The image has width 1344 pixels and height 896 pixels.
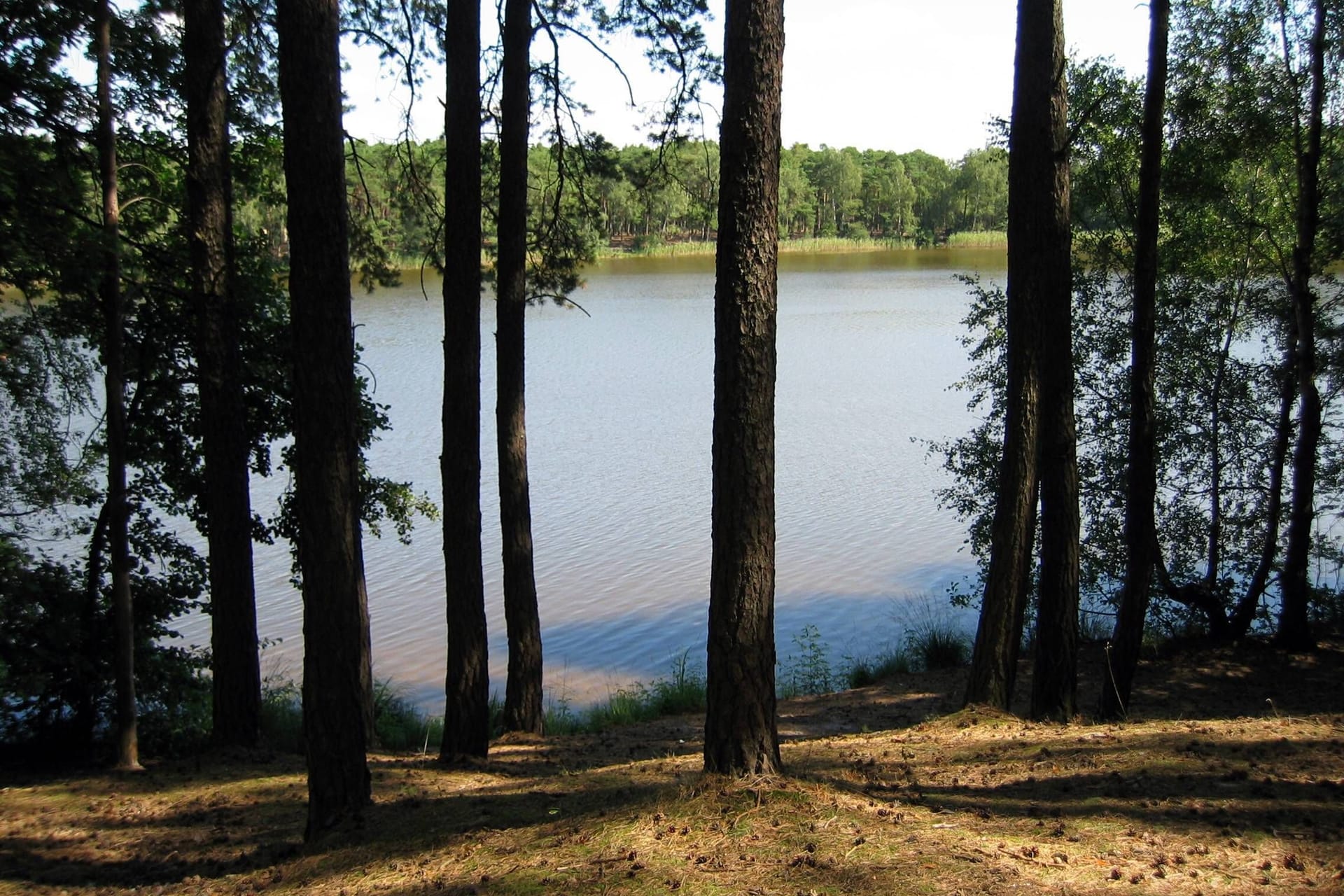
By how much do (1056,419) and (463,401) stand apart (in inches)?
161

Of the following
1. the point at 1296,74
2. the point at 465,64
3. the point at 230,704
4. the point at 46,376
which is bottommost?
the point at 230,704

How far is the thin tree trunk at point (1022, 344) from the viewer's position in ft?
21.9

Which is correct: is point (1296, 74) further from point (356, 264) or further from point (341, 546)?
point (341, 546)

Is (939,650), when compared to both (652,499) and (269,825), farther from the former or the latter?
(269,825)

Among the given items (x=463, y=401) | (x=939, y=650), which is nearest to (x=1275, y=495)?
(x=939, y=650)

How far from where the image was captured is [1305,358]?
393 inches

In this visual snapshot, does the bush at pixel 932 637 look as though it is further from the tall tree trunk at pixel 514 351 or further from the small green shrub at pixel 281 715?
the small green shrub at pixel 281 715

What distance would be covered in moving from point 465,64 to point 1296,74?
8.34 metres

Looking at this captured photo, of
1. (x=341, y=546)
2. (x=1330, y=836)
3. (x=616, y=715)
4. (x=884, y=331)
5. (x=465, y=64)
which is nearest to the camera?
(x=1330, y=836)

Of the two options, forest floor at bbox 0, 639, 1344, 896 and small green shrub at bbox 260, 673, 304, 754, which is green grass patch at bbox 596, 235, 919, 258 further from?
forest floor at bbox 0, 639, 1344, 896

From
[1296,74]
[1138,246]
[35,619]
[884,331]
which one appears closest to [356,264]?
[35,619]

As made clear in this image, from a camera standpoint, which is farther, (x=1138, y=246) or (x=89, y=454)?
(x=89, y=454)

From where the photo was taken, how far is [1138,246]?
734 centimetres

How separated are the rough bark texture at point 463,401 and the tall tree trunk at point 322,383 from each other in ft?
6.21
